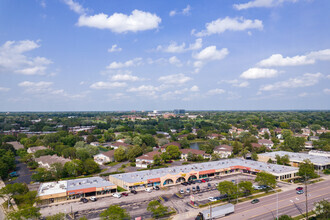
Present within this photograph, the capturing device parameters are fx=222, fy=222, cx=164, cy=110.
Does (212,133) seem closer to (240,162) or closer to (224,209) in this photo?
(240,162)

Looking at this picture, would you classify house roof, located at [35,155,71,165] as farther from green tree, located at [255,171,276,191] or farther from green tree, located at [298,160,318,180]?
green tree, located at [298,160,318,180]

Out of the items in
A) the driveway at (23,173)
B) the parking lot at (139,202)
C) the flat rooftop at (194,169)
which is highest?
the flat rooftop at (194,169)

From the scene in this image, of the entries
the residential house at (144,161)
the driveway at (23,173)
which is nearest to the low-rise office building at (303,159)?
the residential house at (144,161)

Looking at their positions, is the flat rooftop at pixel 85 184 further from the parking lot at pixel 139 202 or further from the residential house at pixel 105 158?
the residential house at pixel 105 158

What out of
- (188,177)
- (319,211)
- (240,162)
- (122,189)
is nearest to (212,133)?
(240,162)

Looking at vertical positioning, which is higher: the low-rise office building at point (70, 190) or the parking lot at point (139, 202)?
the low-rise office building at point (70, 190)

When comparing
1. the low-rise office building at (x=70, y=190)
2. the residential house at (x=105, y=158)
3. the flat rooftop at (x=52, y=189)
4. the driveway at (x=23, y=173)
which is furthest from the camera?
the residential house at (x=105, y=158)

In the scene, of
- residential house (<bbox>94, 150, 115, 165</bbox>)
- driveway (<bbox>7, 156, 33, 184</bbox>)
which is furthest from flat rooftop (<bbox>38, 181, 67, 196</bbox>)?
residential house (<bbox>94, 150, 115, 165</bbox>)
